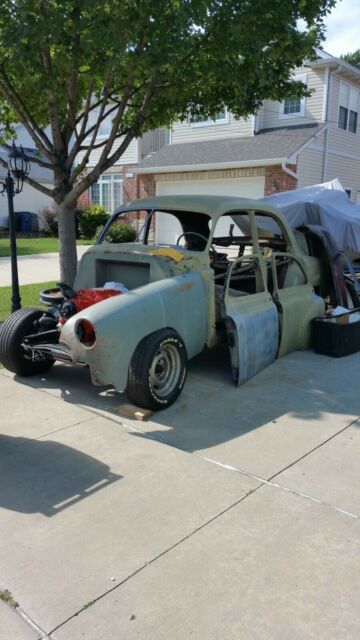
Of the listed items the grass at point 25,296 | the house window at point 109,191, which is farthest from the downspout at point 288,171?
the house window at point 109,191

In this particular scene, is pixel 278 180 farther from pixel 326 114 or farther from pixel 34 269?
pixel 34 269

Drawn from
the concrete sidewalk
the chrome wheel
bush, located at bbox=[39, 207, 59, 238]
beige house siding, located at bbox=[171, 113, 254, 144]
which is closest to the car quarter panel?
the chrome wheel

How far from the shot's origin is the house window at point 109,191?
82.9ft

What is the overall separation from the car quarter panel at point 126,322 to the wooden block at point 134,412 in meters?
0.30

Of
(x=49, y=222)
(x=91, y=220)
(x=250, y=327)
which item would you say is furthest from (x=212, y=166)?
(x=250, y=327)

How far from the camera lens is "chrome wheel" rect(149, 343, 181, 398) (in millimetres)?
4898

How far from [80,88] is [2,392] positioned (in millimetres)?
5892

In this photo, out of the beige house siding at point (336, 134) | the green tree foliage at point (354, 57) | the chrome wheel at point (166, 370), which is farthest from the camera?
the green tree foliage at point (354, 57)

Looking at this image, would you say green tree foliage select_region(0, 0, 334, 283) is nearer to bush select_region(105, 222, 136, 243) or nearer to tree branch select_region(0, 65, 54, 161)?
tree branch select_region(0, 65, 54, 161)

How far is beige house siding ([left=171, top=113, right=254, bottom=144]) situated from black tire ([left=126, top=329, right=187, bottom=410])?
53.8 feet

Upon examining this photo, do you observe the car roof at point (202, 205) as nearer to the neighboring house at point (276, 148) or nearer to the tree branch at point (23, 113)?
the tree branch at point (23, 113)

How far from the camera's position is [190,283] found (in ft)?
17.1

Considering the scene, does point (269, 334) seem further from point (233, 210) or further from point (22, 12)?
point (22, 12)

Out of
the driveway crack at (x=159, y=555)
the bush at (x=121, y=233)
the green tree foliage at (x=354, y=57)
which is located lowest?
the driveway crack at (x=159, y=555)
